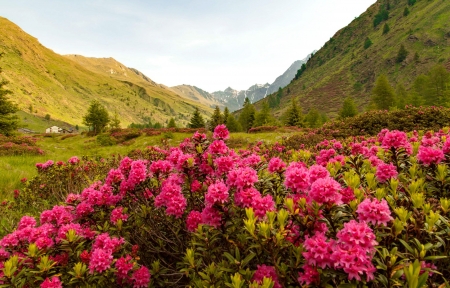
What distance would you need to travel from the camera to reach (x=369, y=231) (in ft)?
5.36

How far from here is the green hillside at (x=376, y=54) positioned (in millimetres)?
103500

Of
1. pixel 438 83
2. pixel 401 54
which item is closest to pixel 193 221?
pixel 438 83

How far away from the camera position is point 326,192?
1.92m

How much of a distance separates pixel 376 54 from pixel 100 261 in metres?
156

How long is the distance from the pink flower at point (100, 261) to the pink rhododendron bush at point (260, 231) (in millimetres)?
10

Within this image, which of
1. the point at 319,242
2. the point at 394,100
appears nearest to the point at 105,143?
the point at 319,242

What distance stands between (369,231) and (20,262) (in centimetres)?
329

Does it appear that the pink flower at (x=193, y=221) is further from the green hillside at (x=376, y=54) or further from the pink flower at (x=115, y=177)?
the green hillside at (x=376, y=54)

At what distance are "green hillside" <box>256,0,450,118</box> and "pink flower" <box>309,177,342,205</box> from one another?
372ft

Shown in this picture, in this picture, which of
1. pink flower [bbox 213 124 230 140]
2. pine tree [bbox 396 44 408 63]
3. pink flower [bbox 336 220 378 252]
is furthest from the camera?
pine tree [bbox 396 44 408 63]

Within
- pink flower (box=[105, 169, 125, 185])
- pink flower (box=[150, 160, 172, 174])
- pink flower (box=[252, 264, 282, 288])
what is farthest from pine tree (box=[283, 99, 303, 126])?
pink flower (box=[252, 264, 282, 288])

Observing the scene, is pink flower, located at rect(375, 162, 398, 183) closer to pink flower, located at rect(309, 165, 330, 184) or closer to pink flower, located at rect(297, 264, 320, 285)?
pink flower, located at rect(309, 165, 330, 184)

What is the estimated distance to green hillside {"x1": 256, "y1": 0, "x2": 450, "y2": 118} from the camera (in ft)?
340

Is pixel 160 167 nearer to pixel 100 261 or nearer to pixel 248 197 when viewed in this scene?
pixel 100 261
